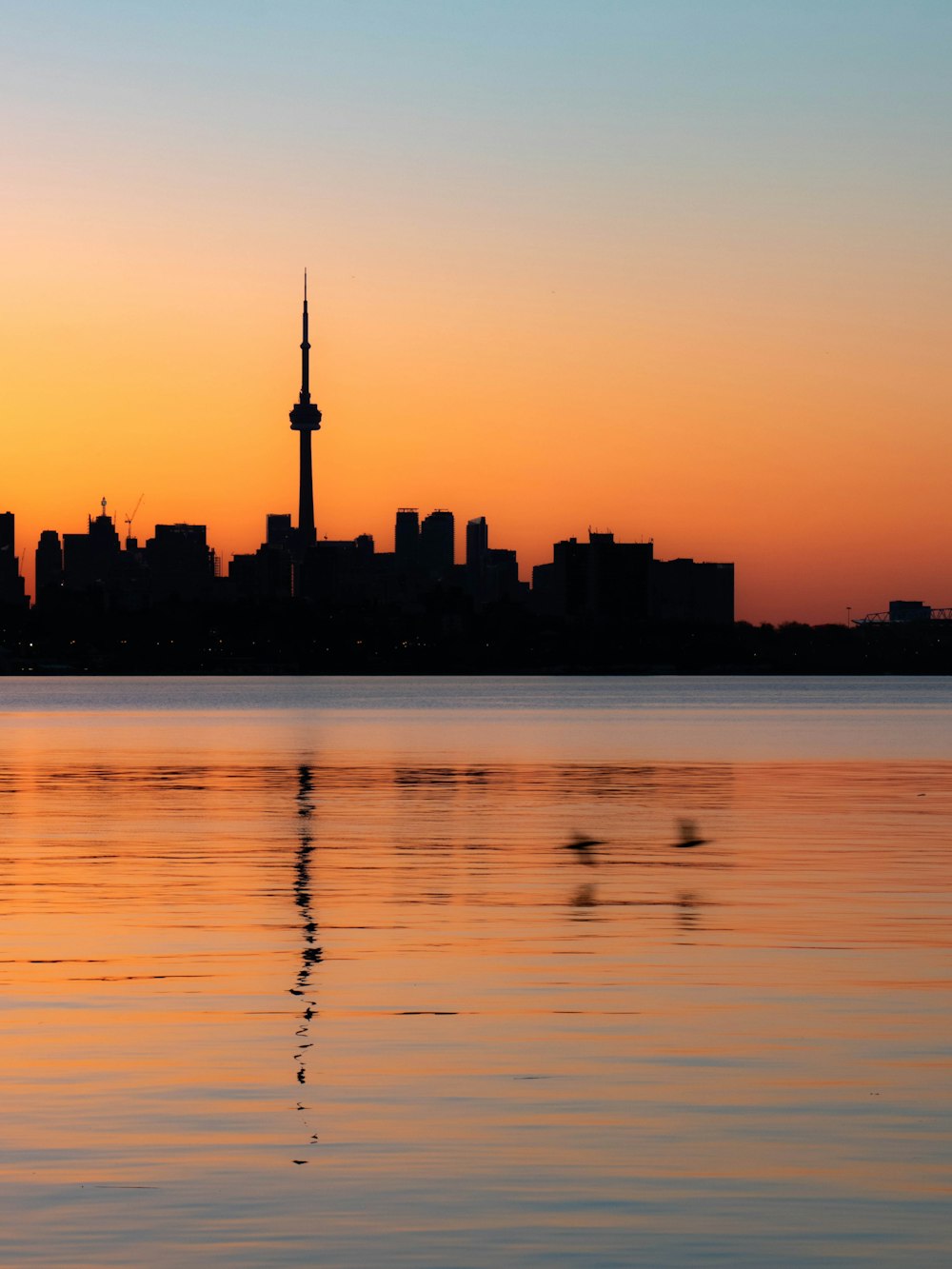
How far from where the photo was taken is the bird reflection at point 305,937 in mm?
22422

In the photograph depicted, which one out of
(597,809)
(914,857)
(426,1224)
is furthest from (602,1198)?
(597,809)

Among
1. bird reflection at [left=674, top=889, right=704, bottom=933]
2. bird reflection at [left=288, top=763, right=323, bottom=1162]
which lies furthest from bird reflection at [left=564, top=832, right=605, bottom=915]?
bird reflection at [left=288, top=763, right=323, bottom=1162]

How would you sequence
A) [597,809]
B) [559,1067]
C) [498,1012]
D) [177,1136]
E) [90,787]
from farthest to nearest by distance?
1. [90,787]
2. [597,809]
3. [498,1012]
4. [559,1067]
5. [177,1136]

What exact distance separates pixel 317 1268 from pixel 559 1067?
7859 millimetres

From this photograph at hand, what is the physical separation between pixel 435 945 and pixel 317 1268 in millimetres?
17950

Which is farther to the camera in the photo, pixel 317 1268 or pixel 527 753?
pixel 527 753

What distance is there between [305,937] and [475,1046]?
10495mm

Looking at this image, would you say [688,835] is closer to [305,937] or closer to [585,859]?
[585,859]

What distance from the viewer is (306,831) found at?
56.9m

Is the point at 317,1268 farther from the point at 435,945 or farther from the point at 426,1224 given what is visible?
the point at 435,945

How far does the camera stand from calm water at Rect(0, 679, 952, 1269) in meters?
15.1

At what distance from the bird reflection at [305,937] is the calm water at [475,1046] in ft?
0.37

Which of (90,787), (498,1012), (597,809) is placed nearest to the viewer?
(498,1012)

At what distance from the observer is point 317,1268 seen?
13.8 meters
